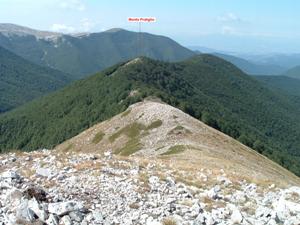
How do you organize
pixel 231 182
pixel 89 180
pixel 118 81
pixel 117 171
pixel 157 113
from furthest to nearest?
pixel 118 81
pixel 157 113
pixel 231 182
pixel 117 171
pixel 89 180

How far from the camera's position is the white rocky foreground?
50.8 feet

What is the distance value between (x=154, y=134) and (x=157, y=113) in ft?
43.9

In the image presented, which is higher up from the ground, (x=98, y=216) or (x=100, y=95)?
(x=98, y=216)

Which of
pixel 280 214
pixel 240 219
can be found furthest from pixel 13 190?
pixel 280 214

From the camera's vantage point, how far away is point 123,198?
1795cm

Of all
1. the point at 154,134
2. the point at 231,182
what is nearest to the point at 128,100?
the point at 154,134

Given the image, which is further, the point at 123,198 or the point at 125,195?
the point at 125,195

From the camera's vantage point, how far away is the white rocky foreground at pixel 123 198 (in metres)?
15.5

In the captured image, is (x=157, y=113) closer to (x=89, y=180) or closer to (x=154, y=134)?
(x=154, y=134)

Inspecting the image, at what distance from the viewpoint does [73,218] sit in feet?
49.8

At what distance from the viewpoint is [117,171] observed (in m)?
23.1

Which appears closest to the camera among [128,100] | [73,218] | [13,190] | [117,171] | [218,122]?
[73,218]

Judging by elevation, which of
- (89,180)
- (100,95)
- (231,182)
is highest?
(89,180)

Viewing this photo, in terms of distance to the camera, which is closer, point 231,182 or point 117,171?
point 117,171
